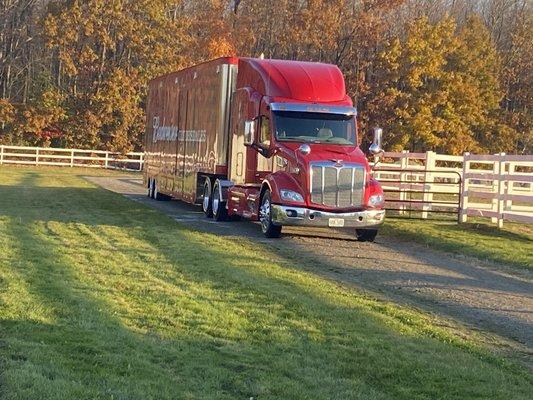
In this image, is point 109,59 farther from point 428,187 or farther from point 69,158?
point 428,187

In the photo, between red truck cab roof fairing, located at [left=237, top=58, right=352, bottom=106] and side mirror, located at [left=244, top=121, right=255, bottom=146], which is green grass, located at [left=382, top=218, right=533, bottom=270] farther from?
side mirror, located at [left=244, top=121, right=255, bottom=146]

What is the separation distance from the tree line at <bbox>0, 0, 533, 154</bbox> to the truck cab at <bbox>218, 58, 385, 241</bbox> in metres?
35.3

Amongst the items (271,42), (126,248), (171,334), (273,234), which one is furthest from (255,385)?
(271,42)

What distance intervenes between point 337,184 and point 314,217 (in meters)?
0.74

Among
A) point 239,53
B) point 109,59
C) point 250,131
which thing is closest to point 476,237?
point 250,131

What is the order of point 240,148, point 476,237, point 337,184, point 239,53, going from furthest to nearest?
point 239,53, point 240,148, point 476,237, point 337,184

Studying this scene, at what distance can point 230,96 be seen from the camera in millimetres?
21141

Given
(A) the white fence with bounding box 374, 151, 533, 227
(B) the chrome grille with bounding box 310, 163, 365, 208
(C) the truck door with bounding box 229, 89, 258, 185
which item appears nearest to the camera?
(B) the chrome grille with bounding box 310, 163, 365, 208

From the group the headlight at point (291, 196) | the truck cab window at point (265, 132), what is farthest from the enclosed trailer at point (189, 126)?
the headlight at point (291, 196)

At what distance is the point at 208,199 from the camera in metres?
21.8

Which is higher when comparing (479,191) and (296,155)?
(296,155)

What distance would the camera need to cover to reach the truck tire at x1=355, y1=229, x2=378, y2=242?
18016 mm

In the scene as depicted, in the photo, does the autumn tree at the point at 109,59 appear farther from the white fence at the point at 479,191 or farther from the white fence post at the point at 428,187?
the white fence post at the point at 428,187

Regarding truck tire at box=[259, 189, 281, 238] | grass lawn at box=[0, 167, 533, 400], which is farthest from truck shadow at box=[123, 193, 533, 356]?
grass lawn at box=[0, 167, 533, 400]
